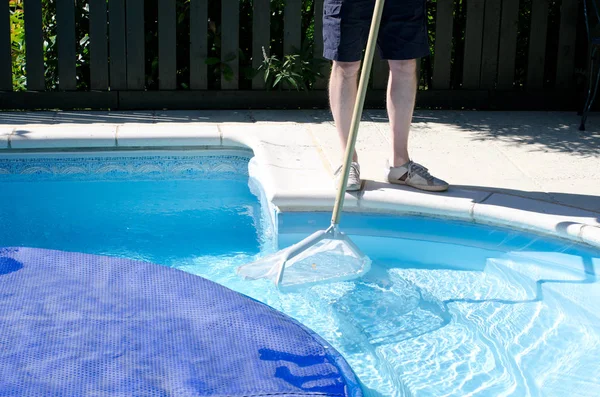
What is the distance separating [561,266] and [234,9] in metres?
3.29

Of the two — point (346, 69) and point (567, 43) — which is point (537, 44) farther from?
point (346, 69)

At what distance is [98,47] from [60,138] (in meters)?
1.21

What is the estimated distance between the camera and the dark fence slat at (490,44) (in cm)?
631

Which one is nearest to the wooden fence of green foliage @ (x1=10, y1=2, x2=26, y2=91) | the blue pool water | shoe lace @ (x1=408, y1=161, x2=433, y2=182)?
green foliage @ (x1=10, y1=2, x2=26, y2=91)

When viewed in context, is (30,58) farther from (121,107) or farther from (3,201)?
(3,201)

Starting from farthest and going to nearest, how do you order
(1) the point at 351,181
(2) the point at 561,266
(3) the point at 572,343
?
(1) the point at 351,181, (2) the point at 561,266, (3) the point at 572,343

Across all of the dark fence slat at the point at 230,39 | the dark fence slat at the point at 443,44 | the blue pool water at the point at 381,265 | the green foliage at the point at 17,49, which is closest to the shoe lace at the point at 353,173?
the blue pool water at the point at 381,265

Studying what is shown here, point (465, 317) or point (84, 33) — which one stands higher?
point (84, 33)

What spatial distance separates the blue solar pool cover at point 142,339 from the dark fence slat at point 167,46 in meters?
3.26

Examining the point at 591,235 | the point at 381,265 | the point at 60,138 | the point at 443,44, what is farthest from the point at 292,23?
the point at 591,235

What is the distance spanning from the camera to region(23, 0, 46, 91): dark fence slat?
5992 millimetres

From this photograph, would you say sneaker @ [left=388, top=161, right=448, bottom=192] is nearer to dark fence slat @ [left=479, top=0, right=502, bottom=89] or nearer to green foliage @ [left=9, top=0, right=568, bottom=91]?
green foliage @ [left=9, top=0, right=568, bottom=91]

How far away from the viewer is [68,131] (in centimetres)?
524

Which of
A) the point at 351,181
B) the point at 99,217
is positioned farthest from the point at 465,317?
the point at 99,217
